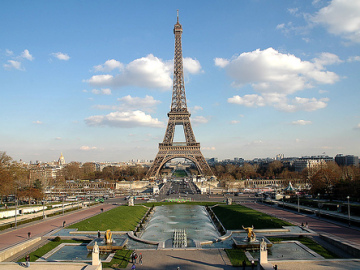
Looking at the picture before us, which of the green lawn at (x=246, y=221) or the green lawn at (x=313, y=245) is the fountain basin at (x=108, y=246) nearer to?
the green lawn at (x=313, y=245)

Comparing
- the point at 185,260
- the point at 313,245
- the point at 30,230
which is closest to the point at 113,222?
the point at 30,230

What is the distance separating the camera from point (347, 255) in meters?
19.0

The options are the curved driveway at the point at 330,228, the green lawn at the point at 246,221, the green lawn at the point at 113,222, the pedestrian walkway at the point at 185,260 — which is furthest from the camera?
the green lawn at the point at 113,222

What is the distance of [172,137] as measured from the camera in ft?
292

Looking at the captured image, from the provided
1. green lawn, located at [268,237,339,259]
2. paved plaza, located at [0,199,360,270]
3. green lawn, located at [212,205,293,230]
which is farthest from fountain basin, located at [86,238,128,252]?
green lawn, located at [212,205,293,230]

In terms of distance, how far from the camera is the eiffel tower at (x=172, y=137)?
86.3 m

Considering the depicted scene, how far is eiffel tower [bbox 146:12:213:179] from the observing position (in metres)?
86.3

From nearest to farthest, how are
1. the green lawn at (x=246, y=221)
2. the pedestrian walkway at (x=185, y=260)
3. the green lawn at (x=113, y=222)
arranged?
the pedestrian walkway at (x=185, y=260) → the green lawn at (x=246, y=221) → the green lawn at (x=113, y=222)

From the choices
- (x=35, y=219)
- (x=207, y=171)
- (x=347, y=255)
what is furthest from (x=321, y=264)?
(x=207, y=171)

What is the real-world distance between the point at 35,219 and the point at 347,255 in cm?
3138

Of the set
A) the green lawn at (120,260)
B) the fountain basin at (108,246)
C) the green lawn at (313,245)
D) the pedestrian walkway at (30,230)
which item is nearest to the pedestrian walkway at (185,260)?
the green lawn at (120,260)

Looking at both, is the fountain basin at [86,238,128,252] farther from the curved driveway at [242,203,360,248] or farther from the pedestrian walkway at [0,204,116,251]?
the curved driveway at [242,203,360,248]

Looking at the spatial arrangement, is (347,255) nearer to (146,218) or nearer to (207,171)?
(146,218)

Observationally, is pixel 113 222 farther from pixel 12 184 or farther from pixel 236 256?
pixel 12 184
